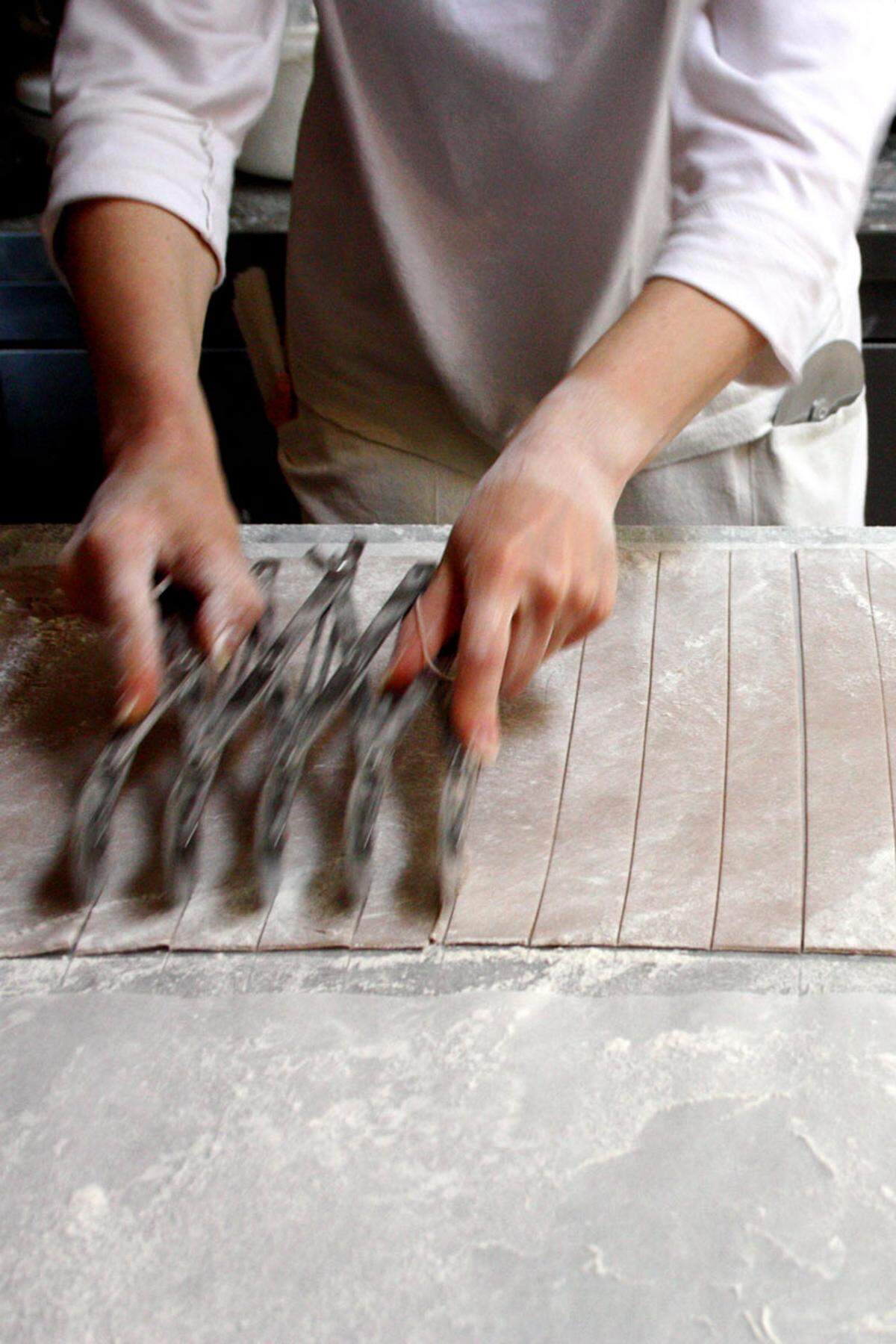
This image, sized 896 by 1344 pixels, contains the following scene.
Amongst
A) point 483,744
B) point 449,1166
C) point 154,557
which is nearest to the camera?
point 449,1166

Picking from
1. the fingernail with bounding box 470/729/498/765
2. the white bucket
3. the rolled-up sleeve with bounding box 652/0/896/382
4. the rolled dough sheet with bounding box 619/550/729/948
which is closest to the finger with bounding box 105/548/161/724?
the fingernail with bounding box 470/729/498/765

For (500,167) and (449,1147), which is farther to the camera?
(500,167)

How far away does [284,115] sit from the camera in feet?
6.52

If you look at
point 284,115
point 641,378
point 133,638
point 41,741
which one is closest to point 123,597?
point 133,638

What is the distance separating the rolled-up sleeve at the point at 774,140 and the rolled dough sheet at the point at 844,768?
0.70 feet

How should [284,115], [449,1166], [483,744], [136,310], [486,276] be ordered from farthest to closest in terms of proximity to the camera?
1. [284,115]
2. [486,276]
3. [136,310]
4. [483,744]
5. [449,1166]

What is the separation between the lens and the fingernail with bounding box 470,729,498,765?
31.0 inches

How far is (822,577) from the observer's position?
1.04 metres

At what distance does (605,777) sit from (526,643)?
11 centimetres

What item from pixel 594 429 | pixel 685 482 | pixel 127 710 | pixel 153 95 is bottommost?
pixel 685 482

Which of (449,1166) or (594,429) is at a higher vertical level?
(594,429)

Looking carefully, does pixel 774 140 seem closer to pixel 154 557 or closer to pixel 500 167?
pixel 500 167

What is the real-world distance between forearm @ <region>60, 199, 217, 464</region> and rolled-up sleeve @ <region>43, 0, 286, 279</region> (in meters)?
0.02

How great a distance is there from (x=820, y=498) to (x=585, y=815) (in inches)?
22.9
